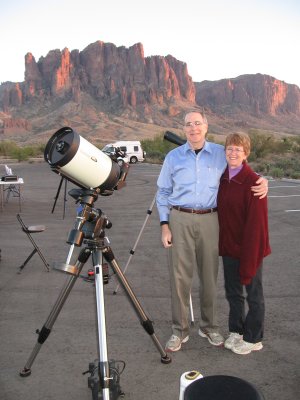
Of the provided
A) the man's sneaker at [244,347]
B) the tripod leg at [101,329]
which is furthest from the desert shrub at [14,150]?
the tripod leg at [101,329]

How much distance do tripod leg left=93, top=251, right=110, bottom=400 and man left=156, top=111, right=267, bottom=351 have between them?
3.74ft

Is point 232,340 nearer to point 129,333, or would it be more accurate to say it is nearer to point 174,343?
point 174,343

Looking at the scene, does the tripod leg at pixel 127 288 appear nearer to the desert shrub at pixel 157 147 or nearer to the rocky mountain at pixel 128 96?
the desert shrub at pixel 157 147

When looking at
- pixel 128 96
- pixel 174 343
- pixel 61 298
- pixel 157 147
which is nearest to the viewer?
pixel 61 298

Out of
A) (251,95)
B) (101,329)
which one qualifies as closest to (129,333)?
(101,329)

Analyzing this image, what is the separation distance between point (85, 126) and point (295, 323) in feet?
335

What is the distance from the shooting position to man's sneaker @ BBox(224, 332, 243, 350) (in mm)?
3952

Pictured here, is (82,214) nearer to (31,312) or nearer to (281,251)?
(31,312)

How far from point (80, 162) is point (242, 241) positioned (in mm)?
1736

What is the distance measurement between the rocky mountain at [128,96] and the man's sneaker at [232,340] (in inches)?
4034

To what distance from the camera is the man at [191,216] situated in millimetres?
3787

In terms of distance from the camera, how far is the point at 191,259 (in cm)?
Result: 399

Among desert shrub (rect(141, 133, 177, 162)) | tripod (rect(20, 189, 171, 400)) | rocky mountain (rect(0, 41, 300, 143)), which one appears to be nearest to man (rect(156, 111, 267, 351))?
tripod (rect(20, 189, 171, 400))

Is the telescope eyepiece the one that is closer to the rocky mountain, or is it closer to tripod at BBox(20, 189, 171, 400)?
tripod at BBox(20, 189, 171, 400)
